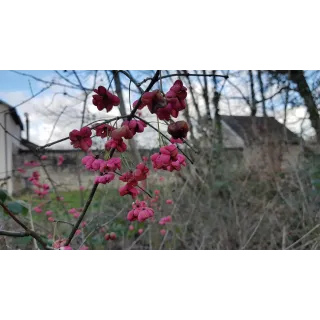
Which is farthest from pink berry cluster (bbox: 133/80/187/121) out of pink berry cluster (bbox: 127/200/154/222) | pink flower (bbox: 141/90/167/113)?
pink berry cluster (bbox: 127/200/154/222)

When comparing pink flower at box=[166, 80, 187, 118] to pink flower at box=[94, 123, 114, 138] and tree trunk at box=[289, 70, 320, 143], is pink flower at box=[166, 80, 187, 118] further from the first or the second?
tree trunk at box=[289, 70, 320, 143]

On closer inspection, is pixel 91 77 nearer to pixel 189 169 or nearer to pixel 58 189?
pixel 58 189

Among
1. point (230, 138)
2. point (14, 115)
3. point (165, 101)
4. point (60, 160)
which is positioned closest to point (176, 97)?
point (165, 101)

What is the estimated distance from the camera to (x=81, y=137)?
64cm

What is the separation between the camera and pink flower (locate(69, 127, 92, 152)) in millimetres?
631

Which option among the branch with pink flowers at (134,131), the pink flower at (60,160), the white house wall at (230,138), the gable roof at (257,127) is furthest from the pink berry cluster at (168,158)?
the white house wall at (230,138)

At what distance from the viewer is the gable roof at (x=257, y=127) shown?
1.98 metres

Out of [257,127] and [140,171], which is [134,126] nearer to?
[140,171]

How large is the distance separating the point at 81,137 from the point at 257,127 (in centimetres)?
165

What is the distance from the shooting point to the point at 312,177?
1.84 metres

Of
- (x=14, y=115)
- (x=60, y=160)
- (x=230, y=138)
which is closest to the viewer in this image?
(x=14, y=115)

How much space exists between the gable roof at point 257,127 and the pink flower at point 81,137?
1484mm

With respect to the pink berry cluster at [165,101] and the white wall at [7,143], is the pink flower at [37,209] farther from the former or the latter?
the pink berry cluster at [165,101]
